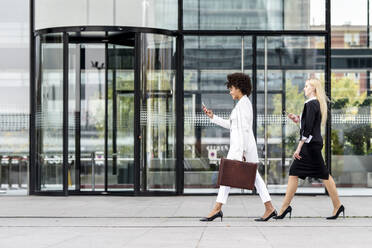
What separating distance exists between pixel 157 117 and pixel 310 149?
4468 millimetres

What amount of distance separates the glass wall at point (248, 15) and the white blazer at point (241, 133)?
4605 mm

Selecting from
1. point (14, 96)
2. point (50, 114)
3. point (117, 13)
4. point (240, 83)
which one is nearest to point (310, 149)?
point (240, 83)

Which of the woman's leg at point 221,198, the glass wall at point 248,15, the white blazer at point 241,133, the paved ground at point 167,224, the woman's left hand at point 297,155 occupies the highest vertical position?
the glass wall at point 248,15

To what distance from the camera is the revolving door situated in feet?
44.5

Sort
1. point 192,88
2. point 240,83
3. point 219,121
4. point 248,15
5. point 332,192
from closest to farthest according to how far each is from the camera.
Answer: point 219,121, point 240,83, point 332,192, point 192,88, point 248,15

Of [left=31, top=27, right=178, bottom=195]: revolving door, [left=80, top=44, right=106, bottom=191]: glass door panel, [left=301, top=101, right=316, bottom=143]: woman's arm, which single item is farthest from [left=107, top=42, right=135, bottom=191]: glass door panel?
[left=301, top=101, right=316, bottom=143]: woman's arm

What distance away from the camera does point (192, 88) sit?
13.7 m

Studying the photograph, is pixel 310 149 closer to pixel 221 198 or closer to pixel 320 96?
pixel 320 96

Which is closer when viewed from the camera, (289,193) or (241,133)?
(241,133)

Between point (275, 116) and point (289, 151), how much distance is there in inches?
25.5

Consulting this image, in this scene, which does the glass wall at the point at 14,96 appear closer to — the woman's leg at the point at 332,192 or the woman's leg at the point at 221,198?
the woman's leg at the point at 221,198

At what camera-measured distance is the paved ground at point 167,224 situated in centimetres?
735

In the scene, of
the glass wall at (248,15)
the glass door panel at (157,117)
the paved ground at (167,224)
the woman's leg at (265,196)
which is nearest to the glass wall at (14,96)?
the paved ground at (167,224)

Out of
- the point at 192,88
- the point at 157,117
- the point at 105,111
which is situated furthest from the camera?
the point at 105,111
